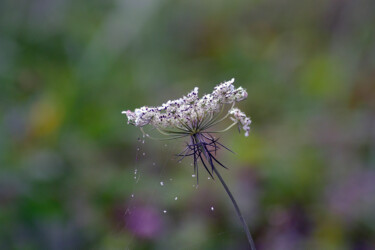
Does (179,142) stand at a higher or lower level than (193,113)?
higher

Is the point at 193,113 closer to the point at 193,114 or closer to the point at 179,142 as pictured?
the point at 193,114

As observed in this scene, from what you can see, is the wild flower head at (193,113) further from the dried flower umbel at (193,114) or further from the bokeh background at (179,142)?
the bokeh background at (179,142)

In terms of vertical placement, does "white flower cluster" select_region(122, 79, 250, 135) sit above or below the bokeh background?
below

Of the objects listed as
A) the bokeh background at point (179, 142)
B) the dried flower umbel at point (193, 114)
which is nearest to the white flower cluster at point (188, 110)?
the dried flower umbel at point (193, 114)

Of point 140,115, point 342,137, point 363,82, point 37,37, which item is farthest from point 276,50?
point 140,115

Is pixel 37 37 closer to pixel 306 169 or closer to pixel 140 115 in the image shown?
pixel 306 169

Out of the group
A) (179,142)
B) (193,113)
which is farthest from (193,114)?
(179,142)

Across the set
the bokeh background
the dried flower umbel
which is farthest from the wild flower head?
the bokeh background

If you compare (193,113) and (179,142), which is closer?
(193,113)

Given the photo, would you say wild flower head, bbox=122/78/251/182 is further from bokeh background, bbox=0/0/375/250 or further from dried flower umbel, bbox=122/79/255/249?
bokeh background, bbox=0/0/375/250
